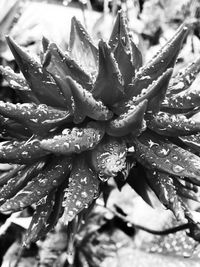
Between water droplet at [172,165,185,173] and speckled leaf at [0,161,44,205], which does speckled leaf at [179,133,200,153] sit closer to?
water droplet at [172,165,185,173]

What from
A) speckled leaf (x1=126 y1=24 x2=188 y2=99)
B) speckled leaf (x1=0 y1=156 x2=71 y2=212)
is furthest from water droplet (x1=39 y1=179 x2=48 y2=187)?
speckled leaf (x1=126 y1=24 x2=188 y2=99)

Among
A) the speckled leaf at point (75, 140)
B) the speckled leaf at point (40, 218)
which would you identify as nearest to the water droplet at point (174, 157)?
the speckled leaf at point (75, 140)

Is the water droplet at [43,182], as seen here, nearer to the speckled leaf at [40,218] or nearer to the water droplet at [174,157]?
the speckled leaf at [40,218]

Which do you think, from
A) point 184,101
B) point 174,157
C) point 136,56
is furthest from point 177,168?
point 136,56

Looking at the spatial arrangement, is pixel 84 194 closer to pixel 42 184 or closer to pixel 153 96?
pixel 42 184

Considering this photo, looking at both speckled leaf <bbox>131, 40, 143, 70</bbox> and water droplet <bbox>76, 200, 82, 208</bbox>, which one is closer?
water droplet <bbox>76, 200, 82, 208</bbox>

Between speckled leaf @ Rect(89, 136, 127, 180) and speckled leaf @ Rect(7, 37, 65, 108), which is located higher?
speckled leaf @ Rect(7, 37, 65, 108)
